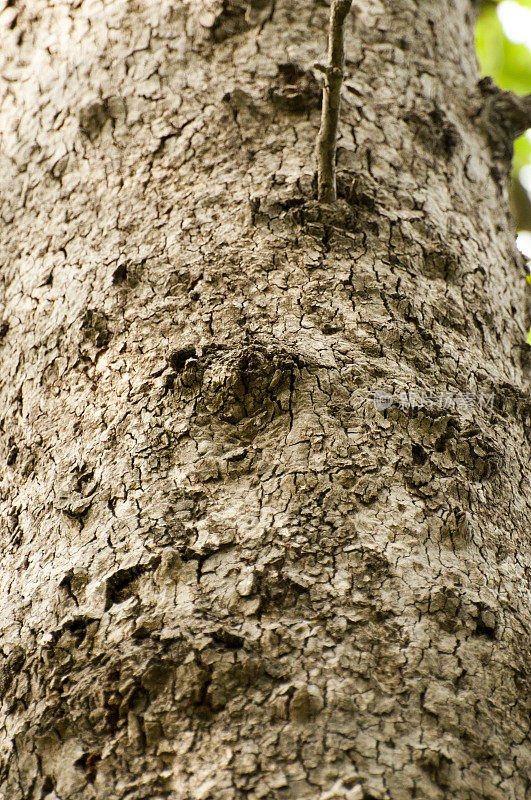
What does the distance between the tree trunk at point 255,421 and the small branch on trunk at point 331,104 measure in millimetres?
42

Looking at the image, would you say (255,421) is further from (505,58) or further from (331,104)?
(505,58)

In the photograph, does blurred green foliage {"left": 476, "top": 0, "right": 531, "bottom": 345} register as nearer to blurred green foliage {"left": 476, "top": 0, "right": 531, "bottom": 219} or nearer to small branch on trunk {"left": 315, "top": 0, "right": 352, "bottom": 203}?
blurred green foliage {"left": 476, "top": 0, "right": 531, "bottom": 219}

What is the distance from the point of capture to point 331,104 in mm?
1377

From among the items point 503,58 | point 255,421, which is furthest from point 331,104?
point 503,58

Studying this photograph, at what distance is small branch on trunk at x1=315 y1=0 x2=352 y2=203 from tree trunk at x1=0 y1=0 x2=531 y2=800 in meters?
0.04

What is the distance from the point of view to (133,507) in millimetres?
1107

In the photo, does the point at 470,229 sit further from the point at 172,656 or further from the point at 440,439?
the point at 172,656

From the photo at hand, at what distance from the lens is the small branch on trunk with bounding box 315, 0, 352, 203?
1.32 meters

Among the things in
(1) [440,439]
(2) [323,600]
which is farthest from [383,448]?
(2) [323,600]

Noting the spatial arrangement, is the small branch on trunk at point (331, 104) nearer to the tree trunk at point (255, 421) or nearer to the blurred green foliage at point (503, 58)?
the tree trunk at point (255, 421)

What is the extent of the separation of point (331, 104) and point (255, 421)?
25.3 inches

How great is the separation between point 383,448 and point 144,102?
99cm

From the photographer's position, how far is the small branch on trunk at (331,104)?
1324 millimetres

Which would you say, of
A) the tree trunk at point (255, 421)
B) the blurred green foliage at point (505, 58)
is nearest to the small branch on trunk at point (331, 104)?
the tree trunk at point (255, 421)
